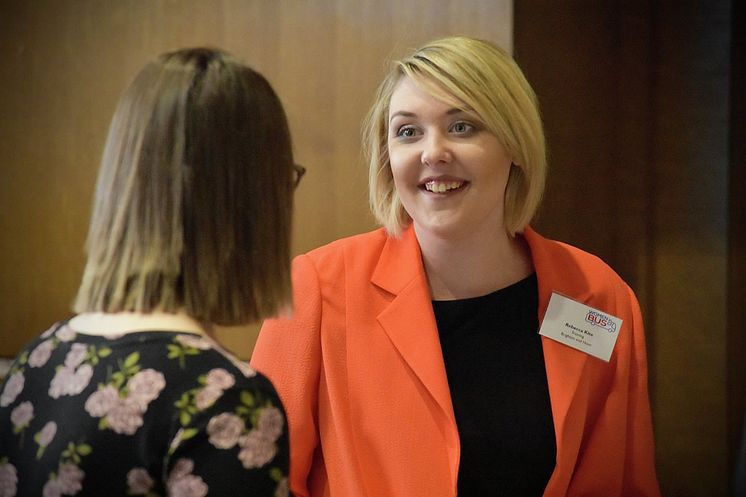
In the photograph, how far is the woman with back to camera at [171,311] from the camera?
2.85 ft

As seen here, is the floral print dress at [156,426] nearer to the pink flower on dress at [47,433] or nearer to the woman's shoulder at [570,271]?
the pink flower on dress at [47,433]

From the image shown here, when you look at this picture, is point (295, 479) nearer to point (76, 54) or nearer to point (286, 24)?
point (286, 24)

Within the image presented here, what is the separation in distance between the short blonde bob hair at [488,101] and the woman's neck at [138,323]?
2.94ft

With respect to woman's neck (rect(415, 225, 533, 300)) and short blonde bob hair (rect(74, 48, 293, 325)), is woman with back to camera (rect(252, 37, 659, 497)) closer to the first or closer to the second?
woman's neck (rect(415, 225, 533, 300))

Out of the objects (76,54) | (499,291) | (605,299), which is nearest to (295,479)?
(499,291)

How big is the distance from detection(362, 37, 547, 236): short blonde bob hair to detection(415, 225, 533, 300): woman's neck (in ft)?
0.22

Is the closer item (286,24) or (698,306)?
(286,24)

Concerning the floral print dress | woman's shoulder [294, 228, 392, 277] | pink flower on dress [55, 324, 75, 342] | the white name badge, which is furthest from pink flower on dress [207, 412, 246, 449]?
the white name badge

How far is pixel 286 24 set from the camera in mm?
2191

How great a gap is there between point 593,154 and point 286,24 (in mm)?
877

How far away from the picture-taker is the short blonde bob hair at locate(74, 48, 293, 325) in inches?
37.5

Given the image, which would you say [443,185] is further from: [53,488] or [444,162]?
[53,488]

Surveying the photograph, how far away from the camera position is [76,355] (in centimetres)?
93

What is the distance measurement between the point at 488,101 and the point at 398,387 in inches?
23.2
